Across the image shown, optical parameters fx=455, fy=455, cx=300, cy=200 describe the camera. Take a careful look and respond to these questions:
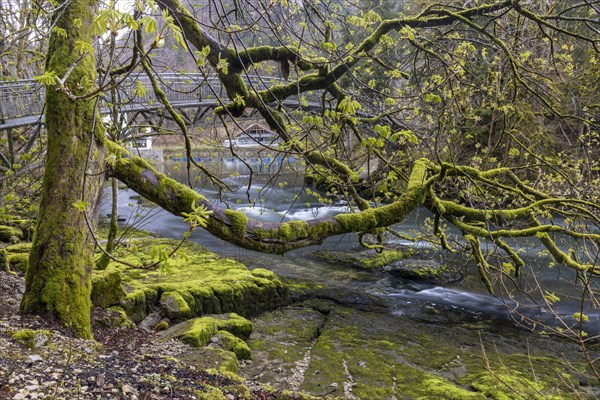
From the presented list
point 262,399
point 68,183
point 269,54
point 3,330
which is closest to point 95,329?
point 3,330

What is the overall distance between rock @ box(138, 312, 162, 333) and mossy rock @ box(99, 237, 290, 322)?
0.09 metres

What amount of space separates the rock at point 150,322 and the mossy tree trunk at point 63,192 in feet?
7.65

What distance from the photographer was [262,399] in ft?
13.3

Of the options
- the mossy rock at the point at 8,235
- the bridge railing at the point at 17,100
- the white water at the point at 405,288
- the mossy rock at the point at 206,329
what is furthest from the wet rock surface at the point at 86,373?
the bridge railing at the point at 17,100

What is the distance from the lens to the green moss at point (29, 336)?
373 centimetres

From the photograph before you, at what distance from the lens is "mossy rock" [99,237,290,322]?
7262 mm

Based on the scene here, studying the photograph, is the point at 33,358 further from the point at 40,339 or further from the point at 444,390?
the point at 444,390

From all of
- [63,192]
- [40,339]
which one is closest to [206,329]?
[40,339]

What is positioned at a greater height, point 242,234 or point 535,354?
point 242,234

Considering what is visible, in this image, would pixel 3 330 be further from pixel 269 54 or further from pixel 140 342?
pixel 269 54

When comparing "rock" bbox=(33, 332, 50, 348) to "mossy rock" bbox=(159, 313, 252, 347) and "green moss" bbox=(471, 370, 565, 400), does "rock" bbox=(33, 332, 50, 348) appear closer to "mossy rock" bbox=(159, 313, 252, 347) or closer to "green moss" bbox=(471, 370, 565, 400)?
"mossy rock" bbox=(159, 313, 252, 347)

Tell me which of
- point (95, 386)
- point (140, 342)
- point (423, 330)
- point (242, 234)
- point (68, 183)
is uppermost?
point (68, 183)

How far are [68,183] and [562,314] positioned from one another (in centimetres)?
1056

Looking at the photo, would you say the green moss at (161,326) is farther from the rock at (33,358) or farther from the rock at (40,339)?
the rock at (33,358)
